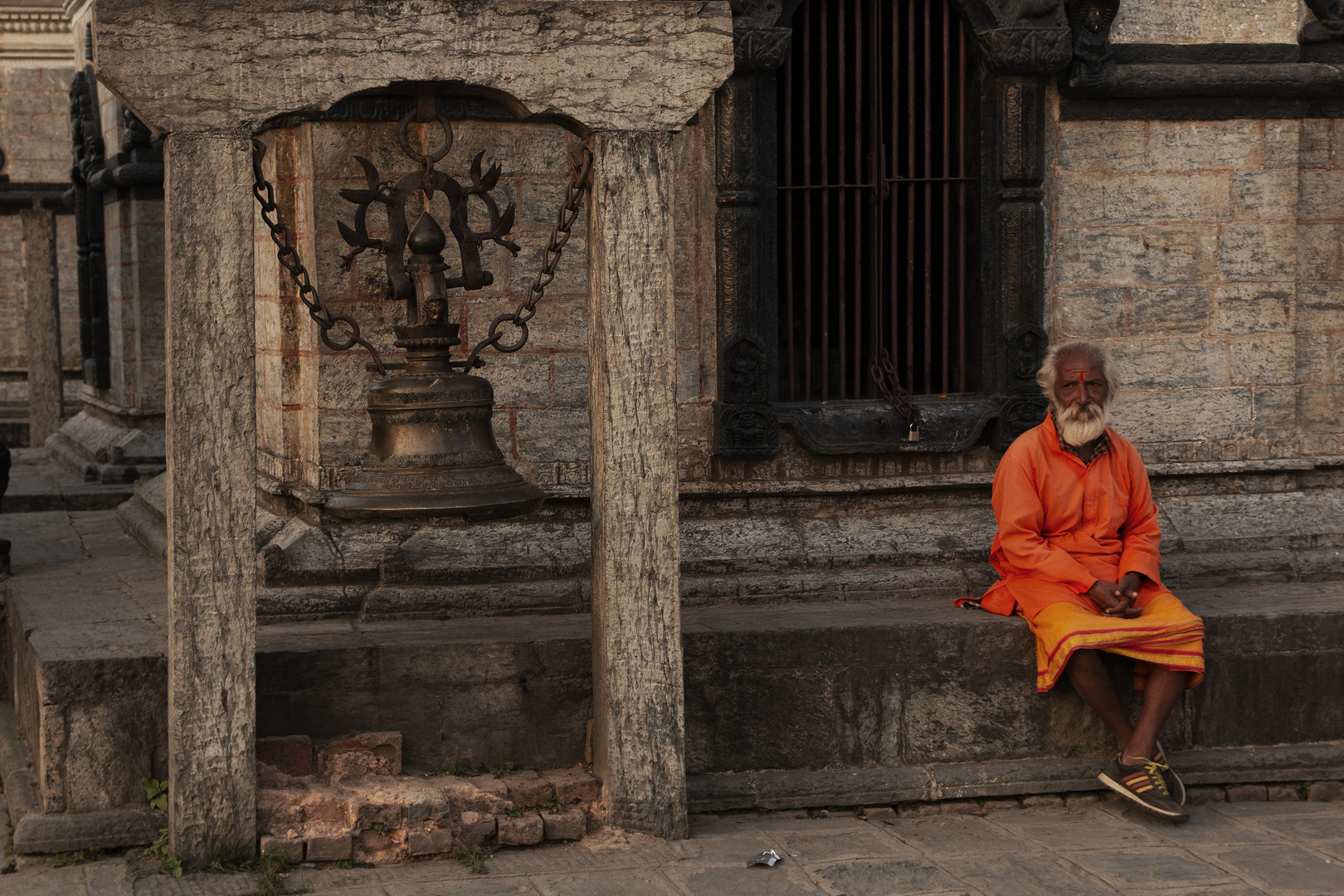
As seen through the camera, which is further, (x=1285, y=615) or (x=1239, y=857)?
(x=1285, y=615)

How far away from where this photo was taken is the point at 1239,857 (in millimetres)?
4574

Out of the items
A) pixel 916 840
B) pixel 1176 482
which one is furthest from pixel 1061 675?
pixel 1176 482

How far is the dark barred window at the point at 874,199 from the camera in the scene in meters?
5.89

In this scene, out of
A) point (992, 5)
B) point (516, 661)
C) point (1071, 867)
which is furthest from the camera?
point (992, 5)

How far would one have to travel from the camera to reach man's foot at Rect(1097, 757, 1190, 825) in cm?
483

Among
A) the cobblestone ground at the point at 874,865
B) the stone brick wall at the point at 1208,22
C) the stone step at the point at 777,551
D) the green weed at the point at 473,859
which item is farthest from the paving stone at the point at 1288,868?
A: the stone brick wall at the point at 1208,22

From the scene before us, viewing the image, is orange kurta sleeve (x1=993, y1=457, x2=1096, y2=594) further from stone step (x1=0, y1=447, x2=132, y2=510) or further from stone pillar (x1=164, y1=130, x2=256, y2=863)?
stone step (x1=0, y1=447, x2=132, y2=510)

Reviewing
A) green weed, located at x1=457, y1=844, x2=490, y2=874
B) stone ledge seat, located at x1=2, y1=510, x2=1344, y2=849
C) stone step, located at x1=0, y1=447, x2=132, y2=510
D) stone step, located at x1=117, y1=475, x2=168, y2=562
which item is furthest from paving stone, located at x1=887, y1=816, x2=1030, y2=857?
stone step, located at x1=0, y1=447, x2=132, y2=510

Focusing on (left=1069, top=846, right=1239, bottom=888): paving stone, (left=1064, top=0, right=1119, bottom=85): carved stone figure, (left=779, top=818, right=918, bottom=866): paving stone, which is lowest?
(left=1069, top=846, right=1239, bottom=888): paving stone

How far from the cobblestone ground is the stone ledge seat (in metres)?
0.18

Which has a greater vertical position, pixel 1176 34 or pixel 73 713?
pixel 1176 34

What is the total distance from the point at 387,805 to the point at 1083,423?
97.1 inches

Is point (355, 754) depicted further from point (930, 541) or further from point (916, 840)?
point (930, 541)

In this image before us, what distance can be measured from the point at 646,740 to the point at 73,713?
1627 mm
